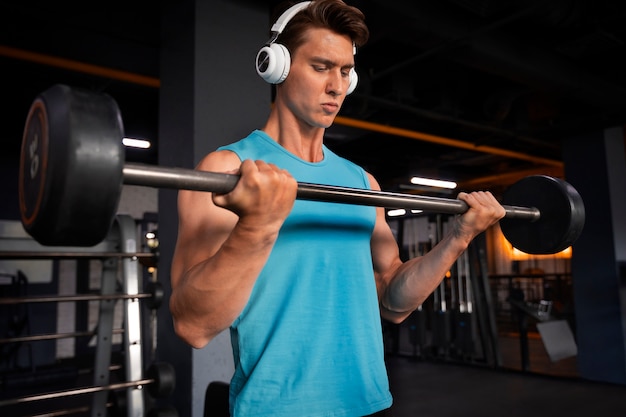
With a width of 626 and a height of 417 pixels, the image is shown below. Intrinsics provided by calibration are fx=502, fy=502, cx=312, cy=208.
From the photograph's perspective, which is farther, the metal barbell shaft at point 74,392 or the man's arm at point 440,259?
the metal barbell shaft at point 74,392

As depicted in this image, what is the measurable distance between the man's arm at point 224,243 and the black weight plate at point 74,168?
15cm

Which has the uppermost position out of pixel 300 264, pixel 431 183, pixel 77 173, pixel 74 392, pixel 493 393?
pixel 431 183

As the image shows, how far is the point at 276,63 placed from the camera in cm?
96

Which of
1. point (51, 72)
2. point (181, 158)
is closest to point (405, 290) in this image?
point (181, 158)

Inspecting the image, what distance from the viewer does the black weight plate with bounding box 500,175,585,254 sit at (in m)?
1.12

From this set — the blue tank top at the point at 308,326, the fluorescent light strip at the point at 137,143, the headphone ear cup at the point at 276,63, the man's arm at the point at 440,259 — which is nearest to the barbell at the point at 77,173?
the blue tank top at the point at 308,326

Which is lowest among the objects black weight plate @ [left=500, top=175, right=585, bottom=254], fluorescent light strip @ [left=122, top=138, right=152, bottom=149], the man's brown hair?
black weight plate @ [left=500, top=175, right=585, bottom=254]

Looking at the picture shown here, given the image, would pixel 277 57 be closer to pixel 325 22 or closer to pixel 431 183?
pixel 325 22

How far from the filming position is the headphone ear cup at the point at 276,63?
3.16ft

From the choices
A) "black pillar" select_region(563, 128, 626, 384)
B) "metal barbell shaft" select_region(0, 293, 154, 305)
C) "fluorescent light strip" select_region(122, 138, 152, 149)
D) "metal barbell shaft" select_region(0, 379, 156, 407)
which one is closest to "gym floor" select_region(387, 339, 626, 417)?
"black pillar" select_region(563, 128, 626, 384)

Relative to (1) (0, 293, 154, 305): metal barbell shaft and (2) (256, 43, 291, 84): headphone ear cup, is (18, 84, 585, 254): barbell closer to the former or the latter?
(2) (256, 43, 291, 84): headphone ear cup

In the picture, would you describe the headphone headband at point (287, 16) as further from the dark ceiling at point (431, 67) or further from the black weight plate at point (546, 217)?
the dark ceiling at point (431, 67)

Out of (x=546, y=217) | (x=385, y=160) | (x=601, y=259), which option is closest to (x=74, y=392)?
(x=546, y=217)

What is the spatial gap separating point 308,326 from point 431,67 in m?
4.14
